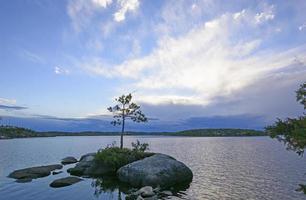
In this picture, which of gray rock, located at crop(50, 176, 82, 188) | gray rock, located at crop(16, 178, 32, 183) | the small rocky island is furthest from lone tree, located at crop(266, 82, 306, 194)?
gray rock, located at crop(16, 178, 32, 183)

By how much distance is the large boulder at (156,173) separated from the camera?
41188mm

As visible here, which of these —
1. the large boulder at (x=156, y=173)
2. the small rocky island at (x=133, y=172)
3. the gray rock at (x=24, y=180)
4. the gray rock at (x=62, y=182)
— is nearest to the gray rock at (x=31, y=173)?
the small rocky island at (x=133, y=172)

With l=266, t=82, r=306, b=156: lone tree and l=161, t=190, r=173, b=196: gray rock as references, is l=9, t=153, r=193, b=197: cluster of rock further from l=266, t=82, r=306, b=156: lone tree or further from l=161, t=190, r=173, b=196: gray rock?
l=266, t=82, r=306, b=156: lone tree

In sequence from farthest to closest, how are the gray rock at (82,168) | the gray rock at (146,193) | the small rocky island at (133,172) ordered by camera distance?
1. the gray rock at (82,168)
2. the small rocky island at (133,172)
3. the gray rock at (146,193)

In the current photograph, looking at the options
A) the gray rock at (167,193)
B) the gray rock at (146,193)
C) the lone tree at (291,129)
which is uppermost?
the lone tree at (291,129)

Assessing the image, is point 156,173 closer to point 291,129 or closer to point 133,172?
point 133,172

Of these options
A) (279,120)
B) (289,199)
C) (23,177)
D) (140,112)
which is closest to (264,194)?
(289,199)

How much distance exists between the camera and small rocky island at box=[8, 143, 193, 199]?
1574 inches

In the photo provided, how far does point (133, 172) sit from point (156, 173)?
134 inches

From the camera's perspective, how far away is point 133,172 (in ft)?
141

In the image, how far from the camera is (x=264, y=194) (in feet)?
118

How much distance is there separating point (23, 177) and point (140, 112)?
2318 centimetres

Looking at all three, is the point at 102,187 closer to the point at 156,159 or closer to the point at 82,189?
the point at 82,189

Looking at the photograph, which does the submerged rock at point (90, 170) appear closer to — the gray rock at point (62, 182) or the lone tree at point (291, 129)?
the gray rock at point (62, 182)
